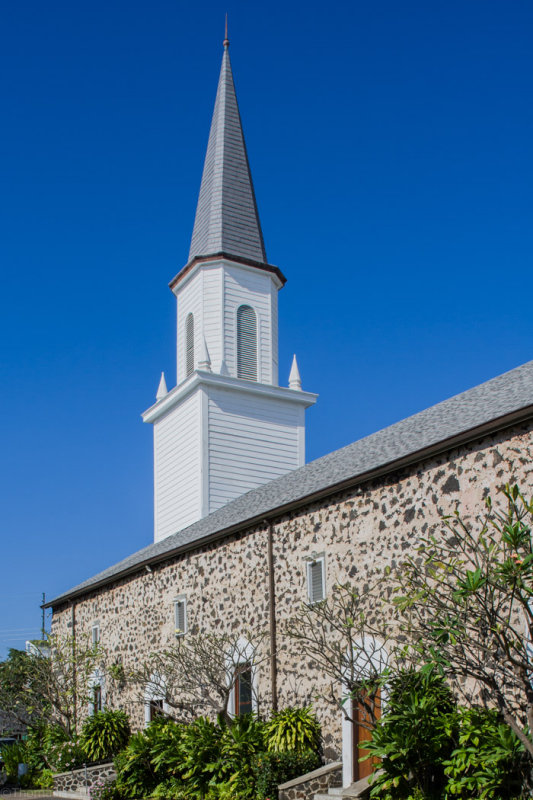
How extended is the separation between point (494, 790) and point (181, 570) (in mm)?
12066

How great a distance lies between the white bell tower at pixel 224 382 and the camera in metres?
27.0

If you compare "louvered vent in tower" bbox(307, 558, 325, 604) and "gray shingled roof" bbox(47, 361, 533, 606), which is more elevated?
"gray shingled roof" bbox(47, 361, 533, 606)

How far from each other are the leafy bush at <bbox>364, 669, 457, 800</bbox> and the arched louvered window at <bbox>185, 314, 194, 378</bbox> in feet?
60.3

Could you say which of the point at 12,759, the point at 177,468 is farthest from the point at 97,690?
the point at 177,468

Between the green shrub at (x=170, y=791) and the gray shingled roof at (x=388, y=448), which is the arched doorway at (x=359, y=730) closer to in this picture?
the gray shingled roof at (x=388, y=448)

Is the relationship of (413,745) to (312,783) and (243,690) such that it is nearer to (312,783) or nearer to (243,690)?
(312,783)

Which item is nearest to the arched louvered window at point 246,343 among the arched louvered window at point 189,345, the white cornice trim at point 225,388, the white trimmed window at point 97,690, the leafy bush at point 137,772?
the white cornice trim at point 225,388

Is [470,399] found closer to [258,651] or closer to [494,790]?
[258,651]

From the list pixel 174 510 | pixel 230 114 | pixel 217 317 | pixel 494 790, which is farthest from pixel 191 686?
pixel 230 114

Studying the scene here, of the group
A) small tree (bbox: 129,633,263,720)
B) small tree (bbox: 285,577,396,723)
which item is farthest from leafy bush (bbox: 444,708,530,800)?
small tree (bbox: 129,633,263,720)

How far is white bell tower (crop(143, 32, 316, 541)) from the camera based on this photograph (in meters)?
27.0

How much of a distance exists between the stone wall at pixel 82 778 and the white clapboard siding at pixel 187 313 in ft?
42.6

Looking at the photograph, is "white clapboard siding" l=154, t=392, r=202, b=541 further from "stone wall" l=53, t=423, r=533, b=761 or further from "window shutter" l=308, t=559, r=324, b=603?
"window shutter" l=308, t=559, r=324, b=603

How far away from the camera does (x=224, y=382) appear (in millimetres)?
27250
